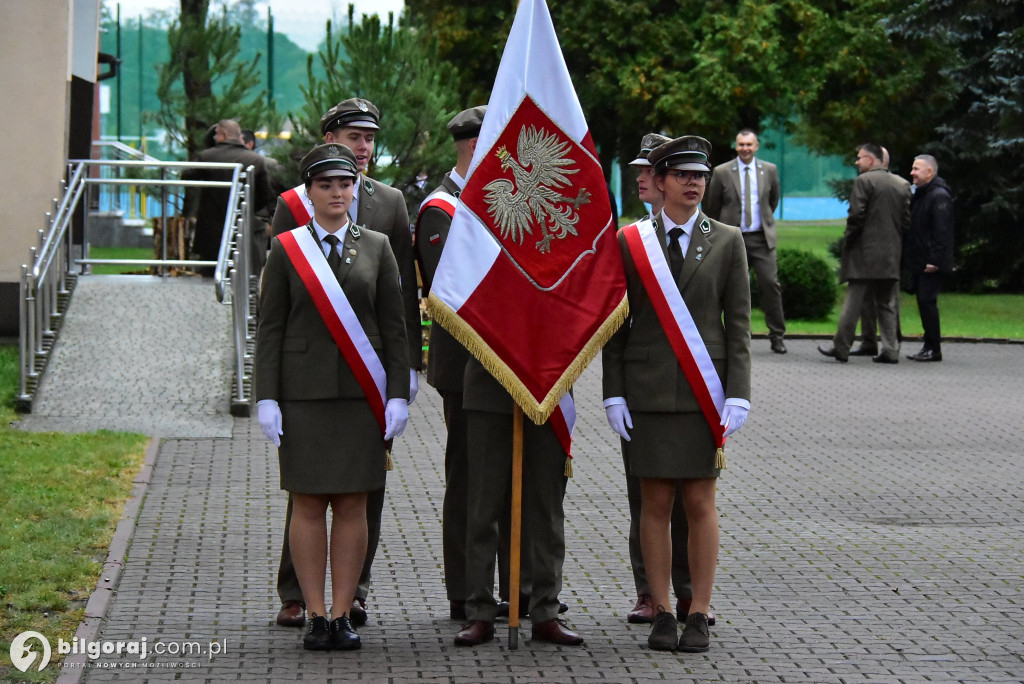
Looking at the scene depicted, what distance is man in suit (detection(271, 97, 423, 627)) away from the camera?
6770 mm

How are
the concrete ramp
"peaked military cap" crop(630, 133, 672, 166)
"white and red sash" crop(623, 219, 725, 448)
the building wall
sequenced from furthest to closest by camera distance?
the building wall → the concrete ramp → "peaked military cap" crop(630, 133, 672, 166) → "white and red sash" crop(623, 219, 725, 448)

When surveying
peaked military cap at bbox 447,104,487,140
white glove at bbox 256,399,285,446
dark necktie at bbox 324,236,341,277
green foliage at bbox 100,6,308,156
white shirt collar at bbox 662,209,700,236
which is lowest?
white glove at bbox 256,399,285,446

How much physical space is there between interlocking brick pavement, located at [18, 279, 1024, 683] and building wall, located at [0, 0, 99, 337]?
12.9 ft

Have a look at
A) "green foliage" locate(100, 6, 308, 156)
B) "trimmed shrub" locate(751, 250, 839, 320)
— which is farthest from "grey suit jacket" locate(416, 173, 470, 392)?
"green foliage" locate(100, 6, 308, 156)

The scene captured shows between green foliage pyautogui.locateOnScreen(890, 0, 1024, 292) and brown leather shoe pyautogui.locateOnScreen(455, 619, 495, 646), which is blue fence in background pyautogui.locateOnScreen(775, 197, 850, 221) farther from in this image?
brown leather shoe pyautogui.locateOnScreen(455, 619, 495, 646)

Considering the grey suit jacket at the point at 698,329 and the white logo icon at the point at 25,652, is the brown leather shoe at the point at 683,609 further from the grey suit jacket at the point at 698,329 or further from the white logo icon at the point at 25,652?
the white logo icon at the point at 25,652

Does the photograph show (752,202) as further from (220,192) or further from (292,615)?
(292,615)

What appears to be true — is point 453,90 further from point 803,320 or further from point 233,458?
point 233,458

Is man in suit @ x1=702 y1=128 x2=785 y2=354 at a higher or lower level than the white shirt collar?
higher

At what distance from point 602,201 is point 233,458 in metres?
5.16

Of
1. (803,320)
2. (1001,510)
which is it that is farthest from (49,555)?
(803,320)

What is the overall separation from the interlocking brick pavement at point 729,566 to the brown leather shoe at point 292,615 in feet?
0.18

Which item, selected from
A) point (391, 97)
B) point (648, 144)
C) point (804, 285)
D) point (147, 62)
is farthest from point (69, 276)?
point (147, 62)

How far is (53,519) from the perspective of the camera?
8570 millimetres
